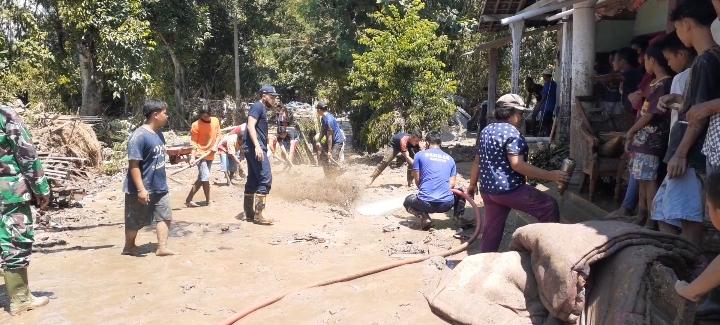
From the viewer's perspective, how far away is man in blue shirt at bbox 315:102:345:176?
33.6 feet

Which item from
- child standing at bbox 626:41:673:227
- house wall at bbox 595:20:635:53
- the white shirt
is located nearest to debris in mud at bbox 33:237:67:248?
child standing at bbox 626:41:673:227

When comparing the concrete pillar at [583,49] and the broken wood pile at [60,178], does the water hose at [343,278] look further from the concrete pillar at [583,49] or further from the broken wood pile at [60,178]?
the broken wood pile at [60,178]

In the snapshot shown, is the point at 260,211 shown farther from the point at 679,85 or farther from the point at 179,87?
the point at 179,87

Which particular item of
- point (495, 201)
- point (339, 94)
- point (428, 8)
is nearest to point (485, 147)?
point (495, 201)

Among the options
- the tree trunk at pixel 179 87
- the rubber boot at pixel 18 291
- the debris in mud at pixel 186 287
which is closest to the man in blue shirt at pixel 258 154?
the debris in mud at pixel 186 287

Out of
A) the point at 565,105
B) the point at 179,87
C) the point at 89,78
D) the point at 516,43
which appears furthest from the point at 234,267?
the point at 179,87

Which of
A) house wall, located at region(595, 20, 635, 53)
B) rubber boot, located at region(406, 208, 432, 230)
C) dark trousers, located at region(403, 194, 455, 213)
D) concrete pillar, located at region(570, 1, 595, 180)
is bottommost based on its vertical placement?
rubber boot, located at region(406, 208, 432, 230)

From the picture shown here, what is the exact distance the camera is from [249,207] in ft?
24.8

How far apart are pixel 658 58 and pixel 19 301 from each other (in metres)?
5.32

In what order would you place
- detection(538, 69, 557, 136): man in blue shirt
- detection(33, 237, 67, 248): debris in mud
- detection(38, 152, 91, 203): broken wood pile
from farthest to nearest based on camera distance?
detection(538, 69, 557, 136): man in blue shirt < detection(38, 152, 91, 203): broken wood pile < detection(33, 237, 67, 248): debris in mud

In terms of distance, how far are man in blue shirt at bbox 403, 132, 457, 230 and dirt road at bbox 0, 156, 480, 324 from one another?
34 centimetres

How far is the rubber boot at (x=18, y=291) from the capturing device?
4.39 m

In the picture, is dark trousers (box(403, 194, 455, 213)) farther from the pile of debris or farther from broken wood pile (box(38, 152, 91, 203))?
the pile of debris

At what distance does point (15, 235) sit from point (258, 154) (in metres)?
3.02
